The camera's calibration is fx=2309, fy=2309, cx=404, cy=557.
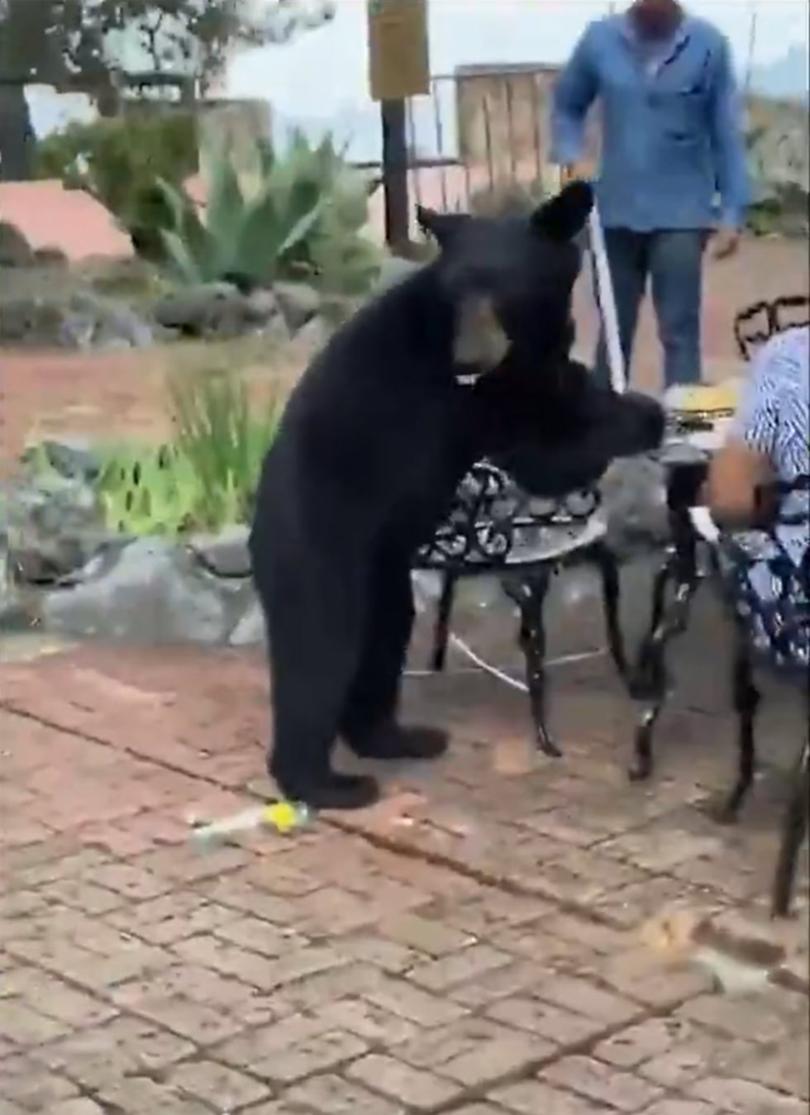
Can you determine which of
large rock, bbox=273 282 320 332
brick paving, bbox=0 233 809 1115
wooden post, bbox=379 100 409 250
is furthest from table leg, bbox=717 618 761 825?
large rock, bbox=273 282 320 332

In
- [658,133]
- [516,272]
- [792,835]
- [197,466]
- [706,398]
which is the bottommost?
[792,835]

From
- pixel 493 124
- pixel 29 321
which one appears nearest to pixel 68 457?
pixel 29 321

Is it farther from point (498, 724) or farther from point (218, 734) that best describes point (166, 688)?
point (498, 724)

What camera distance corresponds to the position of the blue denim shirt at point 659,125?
6.36ft

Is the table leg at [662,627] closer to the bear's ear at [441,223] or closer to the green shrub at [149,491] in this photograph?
the bear's ear at [441,223]

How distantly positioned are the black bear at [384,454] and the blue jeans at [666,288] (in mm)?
40

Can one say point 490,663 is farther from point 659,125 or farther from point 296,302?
point 659,125

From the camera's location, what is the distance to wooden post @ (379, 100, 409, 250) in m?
2.11

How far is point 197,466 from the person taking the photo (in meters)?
2.81

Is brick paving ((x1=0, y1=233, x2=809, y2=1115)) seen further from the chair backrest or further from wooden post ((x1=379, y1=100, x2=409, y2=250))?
wooden post ((x1=379, y1=100, x2=409, y2=250))

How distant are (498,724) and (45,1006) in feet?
1.82

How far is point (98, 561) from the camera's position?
310 centimetres

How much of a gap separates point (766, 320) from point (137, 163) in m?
0.71

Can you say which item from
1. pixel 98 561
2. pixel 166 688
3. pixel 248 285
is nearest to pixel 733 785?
pixel 248 285
